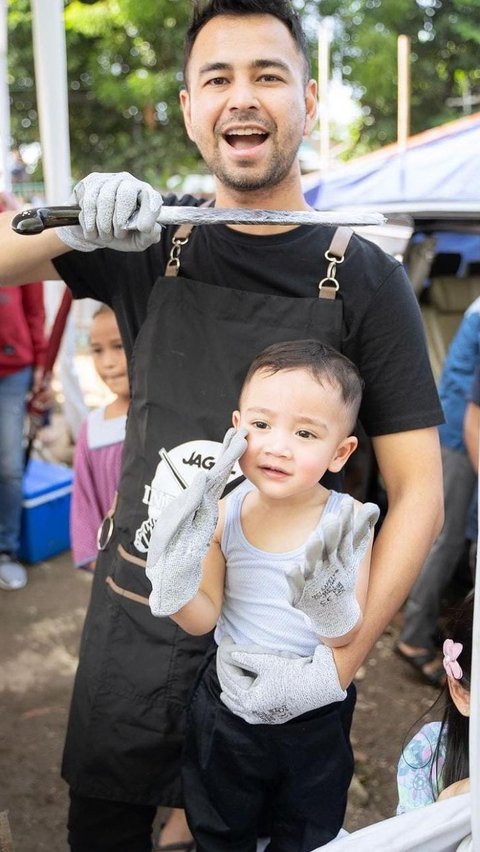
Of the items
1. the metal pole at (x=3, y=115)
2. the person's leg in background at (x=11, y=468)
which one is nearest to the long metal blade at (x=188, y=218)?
the person's leg in background at (x=11, y=468)

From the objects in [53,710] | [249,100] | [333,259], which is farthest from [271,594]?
[53,710]

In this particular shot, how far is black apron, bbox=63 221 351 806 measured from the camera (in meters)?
1.52

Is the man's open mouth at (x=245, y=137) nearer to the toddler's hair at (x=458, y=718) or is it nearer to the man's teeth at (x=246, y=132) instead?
the man's teeth at (x=246, y=132)

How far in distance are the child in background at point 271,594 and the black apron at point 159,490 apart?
0.31ft

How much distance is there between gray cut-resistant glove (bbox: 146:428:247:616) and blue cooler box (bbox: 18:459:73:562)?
10.4 feet

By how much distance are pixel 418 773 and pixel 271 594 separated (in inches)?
17.7

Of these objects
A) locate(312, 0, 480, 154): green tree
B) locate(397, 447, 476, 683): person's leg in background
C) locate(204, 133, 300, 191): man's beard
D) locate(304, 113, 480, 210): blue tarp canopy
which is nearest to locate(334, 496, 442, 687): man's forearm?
locate(204, 133, 300, 191): man's beard

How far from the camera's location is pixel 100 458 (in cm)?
265

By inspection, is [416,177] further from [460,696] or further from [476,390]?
[460,696]

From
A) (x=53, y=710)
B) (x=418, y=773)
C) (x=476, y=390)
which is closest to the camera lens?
(x=418, y=773)

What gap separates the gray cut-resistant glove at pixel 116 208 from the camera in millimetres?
1256

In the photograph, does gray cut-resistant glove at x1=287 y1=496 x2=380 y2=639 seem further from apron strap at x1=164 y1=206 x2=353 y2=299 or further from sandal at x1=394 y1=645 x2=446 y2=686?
sandal at x1=394 y1=645 x2=446 y2=686

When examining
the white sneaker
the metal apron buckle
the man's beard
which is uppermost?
the man's beard

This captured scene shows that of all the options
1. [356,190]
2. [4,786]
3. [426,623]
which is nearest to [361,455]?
[426,623]
